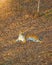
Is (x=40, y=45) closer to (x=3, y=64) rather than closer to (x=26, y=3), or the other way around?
(x=3, y=64)

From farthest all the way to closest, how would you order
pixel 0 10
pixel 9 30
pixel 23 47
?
pixel 0 10 → pixel 9 30 → pixel 23 47

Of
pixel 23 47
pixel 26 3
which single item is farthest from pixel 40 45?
pixel 26 3

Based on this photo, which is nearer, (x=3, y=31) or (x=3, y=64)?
(x=3, y=64)

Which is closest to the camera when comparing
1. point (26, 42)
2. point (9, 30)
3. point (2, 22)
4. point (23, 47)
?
point (23, 47)

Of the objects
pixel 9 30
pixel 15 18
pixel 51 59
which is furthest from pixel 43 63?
pixel 15 18

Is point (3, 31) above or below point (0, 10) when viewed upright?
below

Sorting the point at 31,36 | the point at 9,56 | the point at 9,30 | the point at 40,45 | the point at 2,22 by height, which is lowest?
the point at 9,56

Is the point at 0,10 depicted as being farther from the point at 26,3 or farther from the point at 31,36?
the point at 31,36
